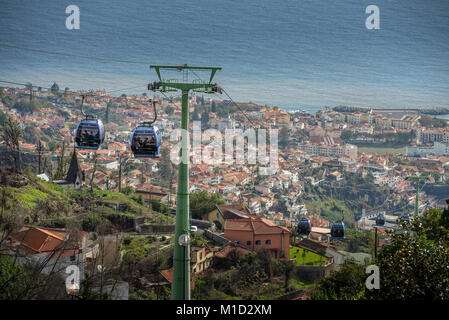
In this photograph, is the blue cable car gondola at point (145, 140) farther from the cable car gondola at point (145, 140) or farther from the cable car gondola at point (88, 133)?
the cable car gondola at point (88, 133)

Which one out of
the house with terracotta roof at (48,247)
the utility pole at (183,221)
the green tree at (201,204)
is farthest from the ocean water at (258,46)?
the utility pole at (183,221)

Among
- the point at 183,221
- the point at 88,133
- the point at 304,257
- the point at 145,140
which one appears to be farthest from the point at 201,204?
the point at 183,221

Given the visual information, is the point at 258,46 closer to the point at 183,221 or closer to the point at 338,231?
the point at 338,231

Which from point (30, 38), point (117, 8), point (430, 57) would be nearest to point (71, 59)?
point (30, 38)
